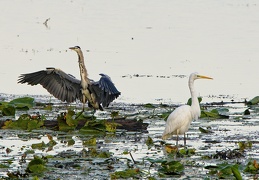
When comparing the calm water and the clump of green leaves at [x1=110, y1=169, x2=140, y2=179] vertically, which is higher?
the calm water

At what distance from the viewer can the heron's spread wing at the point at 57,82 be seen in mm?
13180

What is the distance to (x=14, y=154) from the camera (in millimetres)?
10008

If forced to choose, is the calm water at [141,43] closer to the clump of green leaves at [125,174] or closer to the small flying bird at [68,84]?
the small flying bird at [68,84]

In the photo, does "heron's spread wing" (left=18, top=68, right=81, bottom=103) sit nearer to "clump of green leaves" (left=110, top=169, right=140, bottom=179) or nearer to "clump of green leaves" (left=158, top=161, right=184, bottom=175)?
"clump of green leaves" (left=158, top=161, right=184, bottom=175)

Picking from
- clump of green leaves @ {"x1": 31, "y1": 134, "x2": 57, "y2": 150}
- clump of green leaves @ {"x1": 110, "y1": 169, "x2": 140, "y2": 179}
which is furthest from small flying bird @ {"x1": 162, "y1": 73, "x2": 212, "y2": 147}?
clump of green leaves @ {"x1": 110, "y1": 169, "x2": 140, "y2": 179}

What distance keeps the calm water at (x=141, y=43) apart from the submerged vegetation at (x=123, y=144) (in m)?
2.20

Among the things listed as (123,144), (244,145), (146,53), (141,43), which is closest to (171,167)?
(244,145)

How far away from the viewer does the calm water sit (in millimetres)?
17094

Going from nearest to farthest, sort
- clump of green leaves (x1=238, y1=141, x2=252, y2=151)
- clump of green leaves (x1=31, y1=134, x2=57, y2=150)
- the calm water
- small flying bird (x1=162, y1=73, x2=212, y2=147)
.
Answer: clump of green leaves (x1=238, y1=141, x2=252, y2=151) < clump of green leaves (x1=31, y1=134, x2=57, y2=150) < small flying bird (x1=162, y1=73, x2=212, y2=147) < the calm water

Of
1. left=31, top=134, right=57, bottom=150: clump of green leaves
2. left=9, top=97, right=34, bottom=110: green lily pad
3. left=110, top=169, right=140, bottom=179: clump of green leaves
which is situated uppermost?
left=9, top=97, right=34, bottom=110: green lily pad

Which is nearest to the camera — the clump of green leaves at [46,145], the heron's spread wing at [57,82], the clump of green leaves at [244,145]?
the clump of green leaves at [244,145]

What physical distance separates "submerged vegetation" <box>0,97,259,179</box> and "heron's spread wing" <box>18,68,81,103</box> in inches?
14.0

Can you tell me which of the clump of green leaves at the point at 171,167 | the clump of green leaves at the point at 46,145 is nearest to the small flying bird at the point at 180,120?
the clump of green leaves at the point at 46,145

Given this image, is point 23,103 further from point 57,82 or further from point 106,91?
point 106,91
